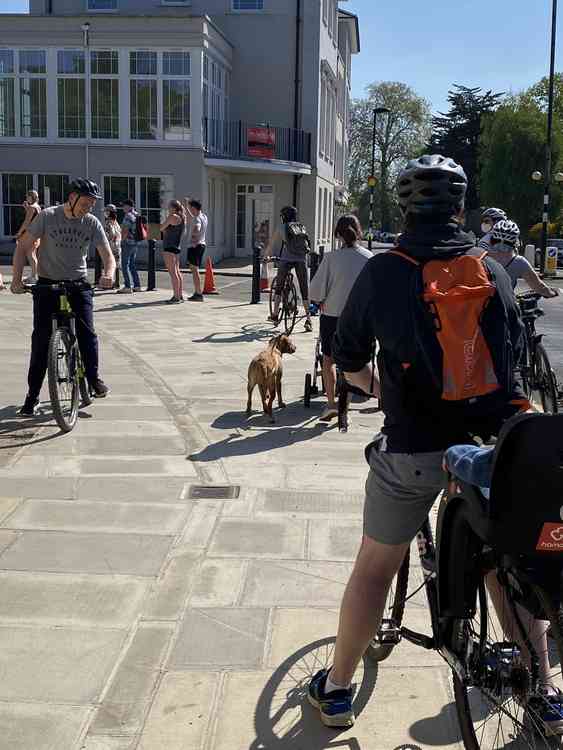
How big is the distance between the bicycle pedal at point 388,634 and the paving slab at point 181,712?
640 millimetres

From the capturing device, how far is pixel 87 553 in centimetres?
455

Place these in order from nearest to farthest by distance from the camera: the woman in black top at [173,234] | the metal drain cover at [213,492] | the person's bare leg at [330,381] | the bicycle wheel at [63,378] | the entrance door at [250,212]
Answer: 1. the metal drain cover at [213,492]
2. the bicycle wheel at [63,378]
3. the person's bare leg at [330,381]
4. the woman in black top at [173,234]
5. the entrance door at [250,212]

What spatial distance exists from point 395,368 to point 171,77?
28.1 m

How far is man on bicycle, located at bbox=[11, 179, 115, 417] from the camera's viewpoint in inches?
287

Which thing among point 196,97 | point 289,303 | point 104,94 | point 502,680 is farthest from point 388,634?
point 104,94

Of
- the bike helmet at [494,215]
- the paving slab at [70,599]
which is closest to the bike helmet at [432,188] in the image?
the paving slab at [70,599]

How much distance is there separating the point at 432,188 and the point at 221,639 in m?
2.04

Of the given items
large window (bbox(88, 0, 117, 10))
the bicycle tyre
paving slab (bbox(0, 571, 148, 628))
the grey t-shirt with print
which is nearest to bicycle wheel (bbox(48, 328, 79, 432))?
the grey t-shirt with print

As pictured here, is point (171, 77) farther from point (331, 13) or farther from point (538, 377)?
point (538, 377)

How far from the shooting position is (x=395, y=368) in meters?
2.65

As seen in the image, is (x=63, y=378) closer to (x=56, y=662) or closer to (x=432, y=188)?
(x=56, y=662)

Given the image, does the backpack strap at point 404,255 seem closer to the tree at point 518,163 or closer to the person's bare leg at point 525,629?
the person's bare leg at point 525,629

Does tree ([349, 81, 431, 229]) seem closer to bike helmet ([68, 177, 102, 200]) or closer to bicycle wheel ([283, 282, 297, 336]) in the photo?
bicycle wheel ([283, 282, 297, 336])

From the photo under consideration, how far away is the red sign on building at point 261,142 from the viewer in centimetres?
3153
